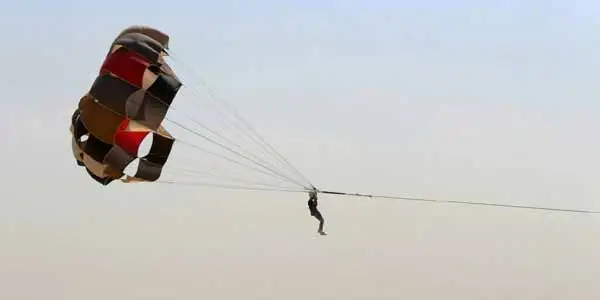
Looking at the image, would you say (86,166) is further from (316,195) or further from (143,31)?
(316,195)

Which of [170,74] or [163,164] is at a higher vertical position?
[170,74]

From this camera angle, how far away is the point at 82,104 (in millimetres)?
28016

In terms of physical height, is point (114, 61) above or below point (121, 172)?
above

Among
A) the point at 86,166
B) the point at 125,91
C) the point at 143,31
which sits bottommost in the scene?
the point at 86,166

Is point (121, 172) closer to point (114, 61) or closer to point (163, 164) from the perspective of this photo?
point (163, 164)

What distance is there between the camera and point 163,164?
2859cm

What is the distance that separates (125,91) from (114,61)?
32.9 inches

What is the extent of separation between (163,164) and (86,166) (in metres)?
2.20

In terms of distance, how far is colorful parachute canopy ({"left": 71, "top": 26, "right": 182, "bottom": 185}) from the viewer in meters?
27.9

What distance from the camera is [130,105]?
2794cm

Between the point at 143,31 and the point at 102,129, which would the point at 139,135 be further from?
the point at 143,31

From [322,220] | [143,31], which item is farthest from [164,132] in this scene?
[322,220]

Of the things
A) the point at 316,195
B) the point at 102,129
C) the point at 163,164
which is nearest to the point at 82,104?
the point at 102,129

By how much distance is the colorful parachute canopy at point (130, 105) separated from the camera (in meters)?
27.9
